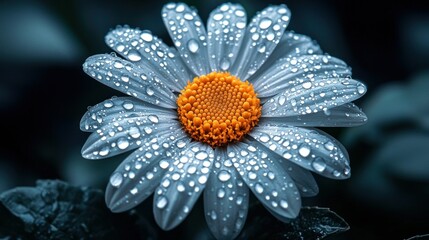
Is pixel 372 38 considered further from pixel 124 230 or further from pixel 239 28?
pixel 124 230

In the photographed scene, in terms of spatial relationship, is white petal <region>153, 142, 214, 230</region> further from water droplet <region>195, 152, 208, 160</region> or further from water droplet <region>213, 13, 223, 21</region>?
water droplet <region>213, 13, 223, 21</region>

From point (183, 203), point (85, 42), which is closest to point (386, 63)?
point (85, 42)

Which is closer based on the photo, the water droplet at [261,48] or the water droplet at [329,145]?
the water droplet at [329,145]

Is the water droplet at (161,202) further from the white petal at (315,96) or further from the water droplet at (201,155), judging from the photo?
the white petal at (315,96)

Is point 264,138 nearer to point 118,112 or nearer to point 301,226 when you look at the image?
point 301,226

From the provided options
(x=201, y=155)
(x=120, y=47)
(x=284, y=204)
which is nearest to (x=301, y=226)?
(x=284, y=204)

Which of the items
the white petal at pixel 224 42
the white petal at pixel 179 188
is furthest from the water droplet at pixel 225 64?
the white petal at pixel 179 188

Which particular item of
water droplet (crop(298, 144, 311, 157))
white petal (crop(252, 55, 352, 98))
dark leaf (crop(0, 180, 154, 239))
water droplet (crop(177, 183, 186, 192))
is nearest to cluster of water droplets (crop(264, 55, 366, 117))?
white petal (crop(252, 55, 352, 98))
